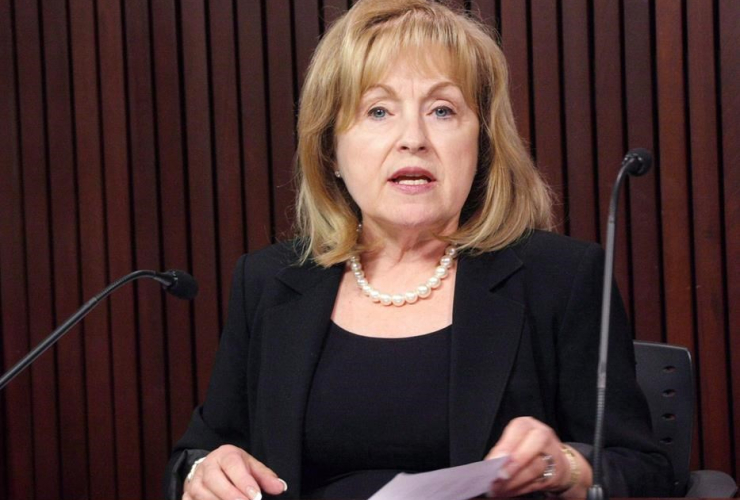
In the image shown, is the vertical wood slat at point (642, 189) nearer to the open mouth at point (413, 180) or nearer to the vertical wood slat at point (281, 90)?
the vertical wood slat at point (281, 90)

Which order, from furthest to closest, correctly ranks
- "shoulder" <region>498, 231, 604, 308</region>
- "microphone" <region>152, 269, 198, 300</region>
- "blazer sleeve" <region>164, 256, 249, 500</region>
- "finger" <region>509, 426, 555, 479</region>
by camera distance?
"blazer sleeve" <region>164, 256, 249, 500</region>
"shoulder" <region>498, 231, 604, 308</region>
"microphone" <region>152, 269, 198, 300</region>
"finger" <region>509, 426, 555, 479</region>

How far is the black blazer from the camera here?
6.65ft

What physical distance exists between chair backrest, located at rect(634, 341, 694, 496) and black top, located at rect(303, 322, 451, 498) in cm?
66

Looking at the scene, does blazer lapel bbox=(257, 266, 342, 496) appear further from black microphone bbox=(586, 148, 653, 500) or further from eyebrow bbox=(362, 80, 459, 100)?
black microphone bbox=(586, 148, 653, 500)

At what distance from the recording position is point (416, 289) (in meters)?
2.25

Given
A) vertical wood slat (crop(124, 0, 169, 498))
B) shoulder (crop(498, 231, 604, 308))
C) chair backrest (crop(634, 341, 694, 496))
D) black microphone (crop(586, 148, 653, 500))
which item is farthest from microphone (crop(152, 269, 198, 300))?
vertical wood slat (crop(124, 0, 169, 498))

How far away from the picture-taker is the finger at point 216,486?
176cm

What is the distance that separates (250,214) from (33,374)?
104cm

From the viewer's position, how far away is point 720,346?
371 centimetres

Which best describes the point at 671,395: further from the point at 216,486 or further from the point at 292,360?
the point at 216,486

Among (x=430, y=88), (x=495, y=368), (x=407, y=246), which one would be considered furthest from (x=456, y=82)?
(x=495, y=368)

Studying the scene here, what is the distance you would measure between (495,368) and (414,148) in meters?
0.47

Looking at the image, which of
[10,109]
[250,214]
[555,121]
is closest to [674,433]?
[555,121]

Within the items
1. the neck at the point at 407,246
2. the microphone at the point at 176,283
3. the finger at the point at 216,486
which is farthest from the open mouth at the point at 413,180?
the finger at the point at 216,486
